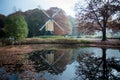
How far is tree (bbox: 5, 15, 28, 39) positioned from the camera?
103ft

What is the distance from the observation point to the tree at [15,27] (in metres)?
31.4

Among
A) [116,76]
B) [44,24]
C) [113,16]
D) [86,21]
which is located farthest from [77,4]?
[116,76]

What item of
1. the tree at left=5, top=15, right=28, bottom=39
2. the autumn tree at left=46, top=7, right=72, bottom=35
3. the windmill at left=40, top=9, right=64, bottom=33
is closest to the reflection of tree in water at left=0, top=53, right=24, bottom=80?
the tree at left=5, top=15, right=28, bottom=39

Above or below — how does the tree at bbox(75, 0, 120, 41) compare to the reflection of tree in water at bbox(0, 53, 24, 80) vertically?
above

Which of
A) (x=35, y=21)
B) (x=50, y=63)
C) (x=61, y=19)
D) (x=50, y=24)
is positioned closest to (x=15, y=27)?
(x=35, y=21)

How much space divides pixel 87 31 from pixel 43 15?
12188mm

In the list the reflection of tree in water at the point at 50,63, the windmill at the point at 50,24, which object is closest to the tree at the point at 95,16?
the windmill at the point at 50,24

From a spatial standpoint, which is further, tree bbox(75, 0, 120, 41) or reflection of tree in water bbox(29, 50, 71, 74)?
tree bbox(75, 0, 120, 41)

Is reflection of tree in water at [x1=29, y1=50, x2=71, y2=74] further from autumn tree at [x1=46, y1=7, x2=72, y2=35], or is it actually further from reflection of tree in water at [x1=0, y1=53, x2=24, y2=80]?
autumn tree at [x1=46, y1=7, x2=72, y2=35]

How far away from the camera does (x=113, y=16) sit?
30766mm

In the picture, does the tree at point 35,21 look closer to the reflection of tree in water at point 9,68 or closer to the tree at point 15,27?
the tree at point 15,27

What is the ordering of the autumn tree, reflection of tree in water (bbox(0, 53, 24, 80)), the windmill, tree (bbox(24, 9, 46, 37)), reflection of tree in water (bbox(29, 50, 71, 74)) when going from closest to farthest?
reflection of tree in water (bbox(0, 53, 24, 80))
reflection of tree in water (bbox(29, 50, 71, 74))
tree (bbox(24, 9, 46, 37))
the windmill
the autumn tree

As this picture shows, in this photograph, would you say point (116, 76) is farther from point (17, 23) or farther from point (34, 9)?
point (34, 9)

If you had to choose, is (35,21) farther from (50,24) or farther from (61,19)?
(61,19)
